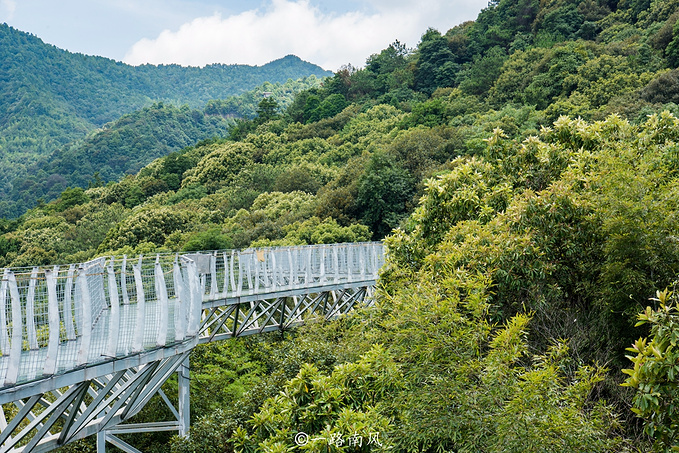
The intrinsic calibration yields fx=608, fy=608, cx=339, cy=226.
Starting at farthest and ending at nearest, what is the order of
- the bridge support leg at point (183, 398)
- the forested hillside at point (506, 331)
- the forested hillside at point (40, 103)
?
the forested hillside at point (40, 103) → the bridge support leg at point (183, 398) → the forested hillside at point (506, 331)

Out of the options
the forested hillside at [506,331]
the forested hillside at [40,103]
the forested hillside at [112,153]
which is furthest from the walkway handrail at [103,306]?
the forested hillside at [40,103]

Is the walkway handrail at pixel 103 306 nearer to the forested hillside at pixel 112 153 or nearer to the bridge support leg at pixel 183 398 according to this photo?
the bridge support leg at pixel 183 398

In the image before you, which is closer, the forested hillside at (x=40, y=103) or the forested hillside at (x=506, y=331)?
the forested hillside at (x=506, y=331)

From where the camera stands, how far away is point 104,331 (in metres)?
8.26

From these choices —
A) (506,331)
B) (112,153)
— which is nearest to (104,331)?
(506,331)

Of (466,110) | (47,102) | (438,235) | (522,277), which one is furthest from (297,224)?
(47,102)

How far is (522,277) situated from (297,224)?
28951mm

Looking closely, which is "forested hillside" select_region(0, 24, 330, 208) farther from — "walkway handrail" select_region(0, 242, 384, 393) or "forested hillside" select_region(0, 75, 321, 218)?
"walkway handrail" select_region(0, 242, 384, 393)

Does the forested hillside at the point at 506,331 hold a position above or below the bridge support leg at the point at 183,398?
above

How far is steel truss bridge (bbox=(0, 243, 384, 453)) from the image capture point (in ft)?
21.5

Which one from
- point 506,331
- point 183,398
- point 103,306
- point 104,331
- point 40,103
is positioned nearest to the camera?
point 506,331

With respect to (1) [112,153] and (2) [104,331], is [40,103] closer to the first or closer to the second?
(1) [112,153]

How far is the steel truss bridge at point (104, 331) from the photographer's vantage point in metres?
6.55

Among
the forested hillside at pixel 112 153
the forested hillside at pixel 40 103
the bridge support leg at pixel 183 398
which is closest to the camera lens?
the bridge support leg at pixel 183 398
